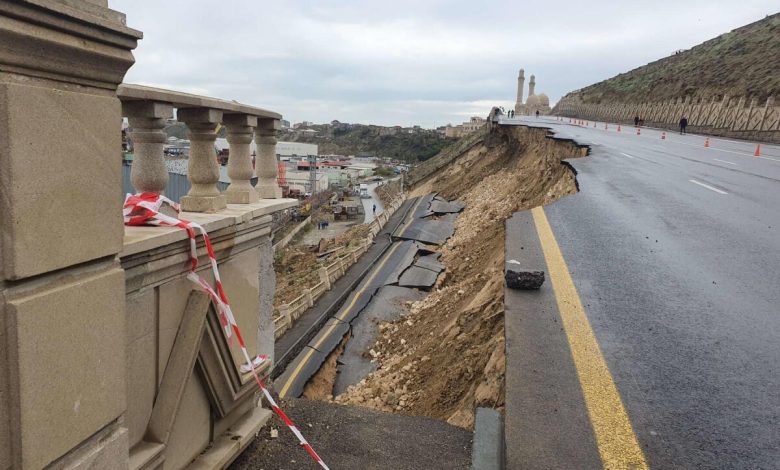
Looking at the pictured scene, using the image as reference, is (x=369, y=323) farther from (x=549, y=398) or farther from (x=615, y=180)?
(x=549, y=398)

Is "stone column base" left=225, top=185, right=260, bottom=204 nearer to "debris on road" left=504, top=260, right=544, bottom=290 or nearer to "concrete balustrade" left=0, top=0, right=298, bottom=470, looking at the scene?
"concrete balustrade" left=0, top=0, right=298, bottom=470

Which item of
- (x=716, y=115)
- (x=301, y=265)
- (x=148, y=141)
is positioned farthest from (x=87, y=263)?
(x=716, y=115)

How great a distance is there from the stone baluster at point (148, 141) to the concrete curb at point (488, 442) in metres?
2.32

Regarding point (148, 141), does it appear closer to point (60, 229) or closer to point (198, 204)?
point (198, 204)

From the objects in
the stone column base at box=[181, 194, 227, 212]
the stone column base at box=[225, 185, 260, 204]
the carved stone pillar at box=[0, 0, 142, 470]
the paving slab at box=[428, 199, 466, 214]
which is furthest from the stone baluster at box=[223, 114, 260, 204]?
the paving slab at box=[428, 199, 466, 214]

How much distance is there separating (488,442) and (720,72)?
166 ft

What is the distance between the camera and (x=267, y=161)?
4.23 metres

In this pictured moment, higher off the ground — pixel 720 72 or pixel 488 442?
pixel 720 72

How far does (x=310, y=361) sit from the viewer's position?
10.8 m

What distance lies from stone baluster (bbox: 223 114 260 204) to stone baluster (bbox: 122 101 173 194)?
70cm

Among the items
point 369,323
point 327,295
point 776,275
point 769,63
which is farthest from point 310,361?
point 769,63

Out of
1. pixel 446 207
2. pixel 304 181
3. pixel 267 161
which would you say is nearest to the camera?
pixel 267 161

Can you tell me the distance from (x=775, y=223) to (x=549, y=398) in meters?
6.14

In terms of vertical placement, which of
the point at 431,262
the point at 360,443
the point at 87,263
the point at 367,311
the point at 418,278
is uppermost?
the point at 87,263
